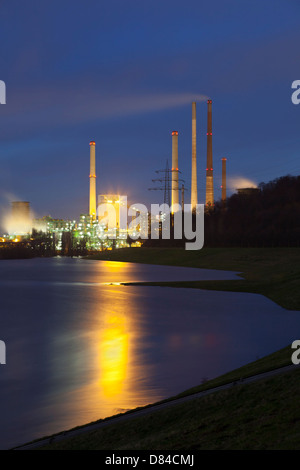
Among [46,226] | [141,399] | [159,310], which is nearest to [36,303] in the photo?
[159,310]

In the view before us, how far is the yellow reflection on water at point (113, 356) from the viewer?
36.4ft

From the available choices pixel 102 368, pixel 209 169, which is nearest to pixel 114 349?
pixel 102 368

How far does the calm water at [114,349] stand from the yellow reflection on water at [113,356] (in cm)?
2

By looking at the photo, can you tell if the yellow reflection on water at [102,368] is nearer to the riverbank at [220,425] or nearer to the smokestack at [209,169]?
the riverbank at [220,425]

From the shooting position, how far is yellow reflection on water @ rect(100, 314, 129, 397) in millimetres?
11094

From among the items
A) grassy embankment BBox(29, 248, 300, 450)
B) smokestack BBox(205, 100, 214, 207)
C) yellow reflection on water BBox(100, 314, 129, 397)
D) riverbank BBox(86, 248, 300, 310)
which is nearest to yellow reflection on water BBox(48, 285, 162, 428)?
yellow reflection on water BBox(100, 314, 129, 397)

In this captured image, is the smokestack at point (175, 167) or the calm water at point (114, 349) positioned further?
the smokestack at point (175, 167)

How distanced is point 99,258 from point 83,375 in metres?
83.5

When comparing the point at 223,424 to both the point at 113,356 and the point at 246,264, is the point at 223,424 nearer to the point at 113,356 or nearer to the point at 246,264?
the point at 113,356

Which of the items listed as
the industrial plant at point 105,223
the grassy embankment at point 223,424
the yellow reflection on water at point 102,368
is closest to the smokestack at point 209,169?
the industrial plant at point 105,223
